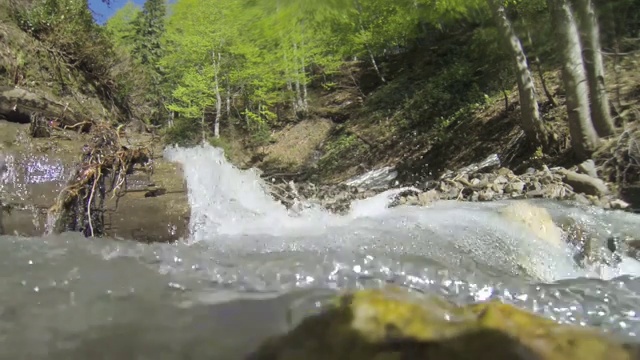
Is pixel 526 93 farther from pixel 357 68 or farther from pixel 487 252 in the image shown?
pixel 357 68

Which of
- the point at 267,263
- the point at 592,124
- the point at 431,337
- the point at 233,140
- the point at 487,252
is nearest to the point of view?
the point at 431,337

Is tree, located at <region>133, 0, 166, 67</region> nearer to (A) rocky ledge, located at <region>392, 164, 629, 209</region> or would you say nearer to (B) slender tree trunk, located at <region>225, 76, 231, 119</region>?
(B) slender tree trunk, located at <region>225, 76, 231, 119</region>

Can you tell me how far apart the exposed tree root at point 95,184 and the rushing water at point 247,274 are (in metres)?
0.15

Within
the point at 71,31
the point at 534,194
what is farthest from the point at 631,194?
the point at 71,31

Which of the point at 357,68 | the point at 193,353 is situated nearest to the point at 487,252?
the point at 193,353

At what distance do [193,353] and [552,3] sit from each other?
6.66m

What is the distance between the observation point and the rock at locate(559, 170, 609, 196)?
18.1 feet

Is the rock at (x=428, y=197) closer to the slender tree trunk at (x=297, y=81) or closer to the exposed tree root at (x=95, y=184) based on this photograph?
the exposed tree root at (x=95, y=184)

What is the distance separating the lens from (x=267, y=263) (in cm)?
302

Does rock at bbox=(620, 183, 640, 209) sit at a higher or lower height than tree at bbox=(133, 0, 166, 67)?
lower

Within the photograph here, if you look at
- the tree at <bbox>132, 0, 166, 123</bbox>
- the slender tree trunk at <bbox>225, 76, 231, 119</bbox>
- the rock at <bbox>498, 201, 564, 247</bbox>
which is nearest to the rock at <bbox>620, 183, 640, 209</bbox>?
the rock at <bbox>498, 201, 564, 247</bbox>

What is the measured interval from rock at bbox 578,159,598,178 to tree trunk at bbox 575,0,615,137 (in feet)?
2.37

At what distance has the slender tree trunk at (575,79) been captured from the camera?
21.7ft

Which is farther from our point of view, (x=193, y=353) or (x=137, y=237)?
(x=137, y=237)
